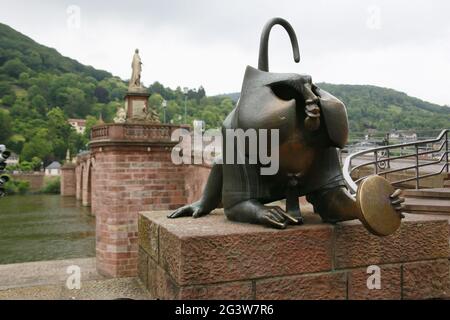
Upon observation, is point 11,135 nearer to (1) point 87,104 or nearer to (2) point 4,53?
(1) point 87,104

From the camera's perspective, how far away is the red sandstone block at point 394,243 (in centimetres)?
253

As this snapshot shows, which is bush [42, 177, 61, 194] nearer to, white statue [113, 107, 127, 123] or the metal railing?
white statue [113, 107, 127, 123]

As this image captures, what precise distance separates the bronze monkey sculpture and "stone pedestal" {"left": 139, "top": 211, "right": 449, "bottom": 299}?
13 cm

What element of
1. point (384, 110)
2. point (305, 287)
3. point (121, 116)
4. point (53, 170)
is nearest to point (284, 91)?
point (305, 287)

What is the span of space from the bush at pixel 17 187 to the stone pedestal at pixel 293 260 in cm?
6417

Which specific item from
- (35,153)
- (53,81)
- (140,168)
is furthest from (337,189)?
(53,81)

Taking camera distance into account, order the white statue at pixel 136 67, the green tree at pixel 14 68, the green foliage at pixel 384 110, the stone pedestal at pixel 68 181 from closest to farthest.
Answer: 1. the white statue at pixel 136 67
2. the green foliage at pixel 384 110
3. the stone pedestal at pixel 68 181
4. the green tree at pixel 14 68

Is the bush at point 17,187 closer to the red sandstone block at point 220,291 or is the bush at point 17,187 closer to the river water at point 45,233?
the river water at point 45,233

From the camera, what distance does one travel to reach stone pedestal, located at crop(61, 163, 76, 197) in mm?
57375

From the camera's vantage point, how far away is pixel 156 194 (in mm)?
15992

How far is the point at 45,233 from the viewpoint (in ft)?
86.7

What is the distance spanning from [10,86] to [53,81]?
13478mm

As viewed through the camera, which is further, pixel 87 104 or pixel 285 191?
pixel 87 104

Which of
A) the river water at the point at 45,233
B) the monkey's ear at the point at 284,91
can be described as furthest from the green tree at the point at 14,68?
the monkey's ear at the point at 284,91
